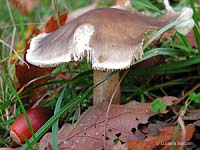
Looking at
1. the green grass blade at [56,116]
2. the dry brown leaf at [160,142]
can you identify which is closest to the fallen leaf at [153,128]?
the dry brown leaf at [160,142]

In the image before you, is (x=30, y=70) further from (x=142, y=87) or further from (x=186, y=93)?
(x=186, y=93)

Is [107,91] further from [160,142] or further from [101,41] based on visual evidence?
[160,142]

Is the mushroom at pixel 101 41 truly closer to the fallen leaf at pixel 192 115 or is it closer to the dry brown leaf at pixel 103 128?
the dry brown leaf at pixel 103 128

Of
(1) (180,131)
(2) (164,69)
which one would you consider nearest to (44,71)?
(2) (164,69)

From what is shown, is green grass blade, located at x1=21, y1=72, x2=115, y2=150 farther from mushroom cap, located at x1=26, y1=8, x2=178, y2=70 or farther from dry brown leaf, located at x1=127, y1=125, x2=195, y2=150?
dry brown leaf, located at x1=127, y1=125, x2=195, y2=150

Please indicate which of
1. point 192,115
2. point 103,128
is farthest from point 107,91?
point 192,115

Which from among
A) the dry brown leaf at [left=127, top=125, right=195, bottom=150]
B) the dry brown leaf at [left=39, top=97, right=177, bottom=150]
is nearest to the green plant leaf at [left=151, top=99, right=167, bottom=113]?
the dry brown leaf at [left=39, top=97, right=177, bottom=150]
